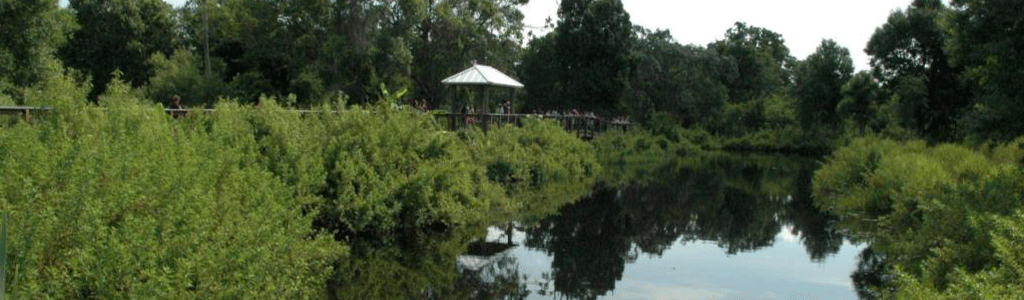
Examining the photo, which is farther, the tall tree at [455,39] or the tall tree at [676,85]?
the tall tree at [676,85]

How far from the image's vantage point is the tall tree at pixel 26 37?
24766 mm

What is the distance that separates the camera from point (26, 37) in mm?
25141

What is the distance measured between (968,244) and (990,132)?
7248 mm

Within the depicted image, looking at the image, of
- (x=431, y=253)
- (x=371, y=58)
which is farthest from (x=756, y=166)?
(x=431, y=253)

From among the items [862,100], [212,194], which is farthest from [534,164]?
[862,100]

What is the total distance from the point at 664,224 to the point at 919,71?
23303mm

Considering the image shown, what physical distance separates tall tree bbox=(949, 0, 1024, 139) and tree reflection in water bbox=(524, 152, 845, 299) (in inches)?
136

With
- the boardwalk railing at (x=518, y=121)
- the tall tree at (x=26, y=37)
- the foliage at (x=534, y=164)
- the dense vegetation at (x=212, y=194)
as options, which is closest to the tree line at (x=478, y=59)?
the tall tree at (x=26, y=37)

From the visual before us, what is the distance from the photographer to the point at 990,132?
1597 cm

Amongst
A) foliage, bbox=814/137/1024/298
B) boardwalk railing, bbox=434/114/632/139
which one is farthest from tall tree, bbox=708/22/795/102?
foliage, bbox=814/137/1024/298

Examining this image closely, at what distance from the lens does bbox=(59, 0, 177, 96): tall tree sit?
152ft

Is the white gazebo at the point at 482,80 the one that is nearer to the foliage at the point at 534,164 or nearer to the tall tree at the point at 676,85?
the foliage at the point at 534,164

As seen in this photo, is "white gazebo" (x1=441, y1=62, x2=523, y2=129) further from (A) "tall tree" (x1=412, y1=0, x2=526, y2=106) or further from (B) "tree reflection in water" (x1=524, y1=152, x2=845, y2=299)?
(A) "tall tree" (x1=412, y1=0, x2=526, y2=106)

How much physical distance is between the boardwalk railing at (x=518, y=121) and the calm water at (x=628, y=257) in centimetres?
403
